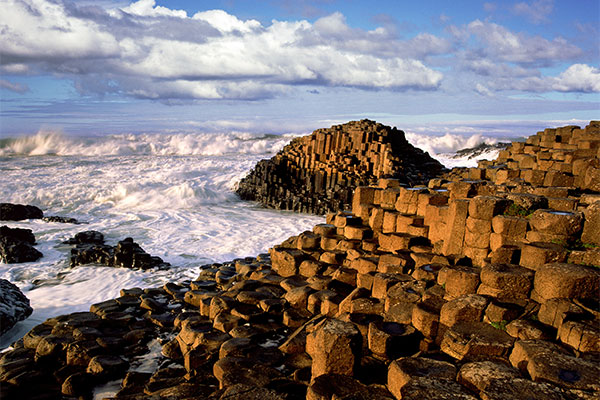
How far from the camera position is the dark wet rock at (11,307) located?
316 inches

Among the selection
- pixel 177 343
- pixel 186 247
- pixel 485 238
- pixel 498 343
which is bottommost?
pixel 186 247

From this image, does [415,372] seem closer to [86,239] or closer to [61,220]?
[86,239]

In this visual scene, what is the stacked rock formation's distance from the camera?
79.6ft

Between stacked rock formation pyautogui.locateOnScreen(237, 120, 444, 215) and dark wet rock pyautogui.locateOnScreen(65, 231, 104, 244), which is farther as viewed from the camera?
stacked rock formation pyautogui.locateOnScreen(237, 120, 444, 215)

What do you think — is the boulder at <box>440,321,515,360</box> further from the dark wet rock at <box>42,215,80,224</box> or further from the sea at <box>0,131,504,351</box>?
the dark wet rock at <box>42,215,80,224</box>

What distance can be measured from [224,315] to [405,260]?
3.25m

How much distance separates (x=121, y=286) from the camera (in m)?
11.1

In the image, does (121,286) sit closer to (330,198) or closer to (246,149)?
(330,198)

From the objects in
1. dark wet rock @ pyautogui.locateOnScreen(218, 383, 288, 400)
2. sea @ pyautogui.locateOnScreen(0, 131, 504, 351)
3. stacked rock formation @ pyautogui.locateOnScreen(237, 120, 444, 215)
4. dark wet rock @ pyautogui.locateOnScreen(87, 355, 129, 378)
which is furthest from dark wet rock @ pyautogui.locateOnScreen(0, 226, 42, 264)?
stacked rock formation @ pyautogui.locateOnScreen(237, 120, 444, 215)

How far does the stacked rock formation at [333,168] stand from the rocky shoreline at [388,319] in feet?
48.1

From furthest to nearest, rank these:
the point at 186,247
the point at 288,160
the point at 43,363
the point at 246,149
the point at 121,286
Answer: the point at 246,149 < the point at 288,160 < the point at 186,247 < the point at 121,286 < the point at 43,363

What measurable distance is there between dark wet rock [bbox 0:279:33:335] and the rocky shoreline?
1377 millimetres

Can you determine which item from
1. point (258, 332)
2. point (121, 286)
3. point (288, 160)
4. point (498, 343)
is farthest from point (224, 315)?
point (288, 160)

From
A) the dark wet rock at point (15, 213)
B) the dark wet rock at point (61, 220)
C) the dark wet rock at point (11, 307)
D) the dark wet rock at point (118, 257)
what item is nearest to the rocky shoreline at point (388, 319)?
the dark wet rock at point (11, 307)
